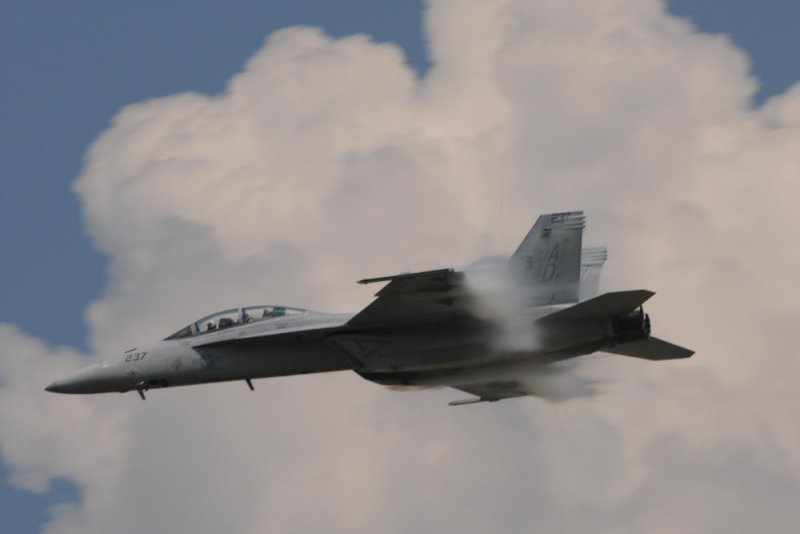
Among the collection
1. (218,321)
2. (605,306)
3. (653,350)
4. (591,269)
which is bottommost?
(653,350)

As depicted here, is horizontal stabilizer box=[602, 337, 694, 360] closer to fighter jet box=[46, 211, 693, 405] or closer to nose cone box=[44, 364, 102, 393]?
fighter jet box=[46, 211, 693, 405]

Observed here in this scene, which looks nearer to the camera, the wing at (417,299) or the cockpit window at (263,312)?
the wing at (417,299)

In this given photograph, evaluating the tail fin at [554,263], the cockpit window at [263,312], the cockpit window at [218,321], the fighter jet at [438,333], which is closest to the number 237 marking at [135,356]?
the fighter jet at [438,333]

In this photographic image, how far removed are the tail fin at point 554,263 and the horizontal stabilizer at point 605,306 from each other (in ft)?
1.94

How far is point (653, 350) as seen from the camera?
3403cm

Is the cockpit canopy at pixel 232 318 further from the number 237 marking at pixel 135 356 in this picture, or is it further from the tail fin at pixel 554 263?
the tail fin at pixel 554 263

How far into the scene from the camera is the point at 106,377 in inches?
1320

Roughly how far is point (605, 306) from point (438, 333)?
3.36 meters

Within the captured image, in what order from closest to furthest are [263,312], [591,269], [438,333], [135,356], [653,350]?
1. [438,333]
2. [263,312]
3. [135,356]
4. [653,350]
5. [591,269]

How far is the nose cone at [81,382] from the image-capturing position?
33625 mm

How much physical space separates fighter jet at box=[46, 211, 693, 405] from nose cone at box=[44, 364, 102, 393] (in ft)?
0.07

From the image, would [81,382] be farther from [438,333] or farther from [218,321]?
[438,333]

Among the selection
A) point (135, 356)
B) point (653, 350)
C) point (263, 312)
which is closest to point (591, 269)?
point (653, 350)

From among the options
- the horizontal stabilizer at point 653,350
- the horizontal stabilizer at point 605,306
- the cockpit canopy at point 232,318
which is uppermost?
the cockpit canopy at point 232,318
